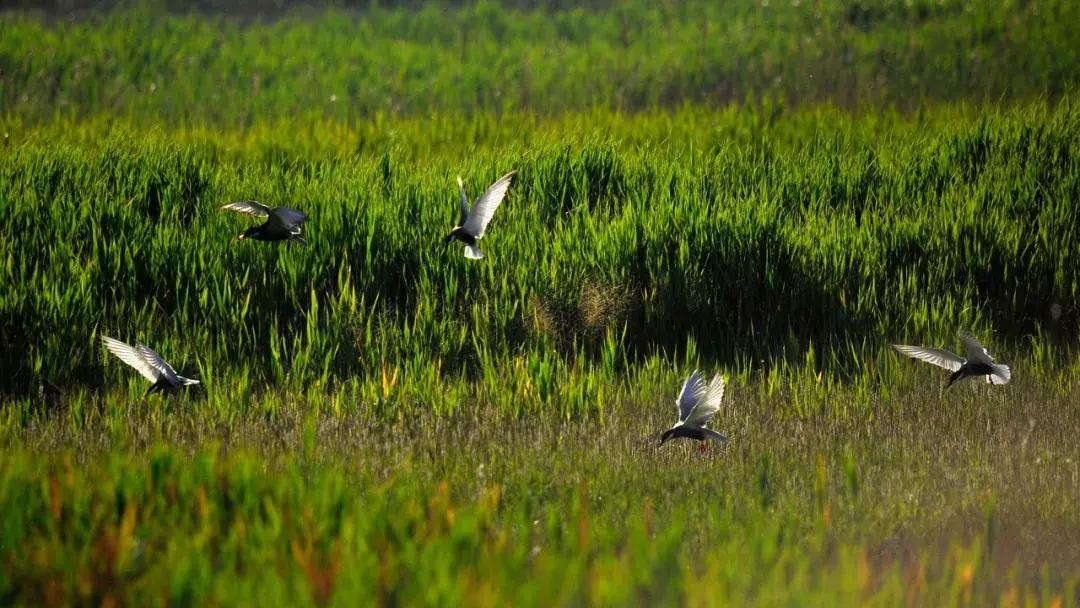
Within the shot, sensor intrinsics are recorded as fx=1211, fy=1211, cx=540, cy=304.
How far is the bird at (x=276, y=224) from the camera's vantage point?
4977mm

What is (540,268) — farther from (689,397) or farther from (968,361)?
(968,361)

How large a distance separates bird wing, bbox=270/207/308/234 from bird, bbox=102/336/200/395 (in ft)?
2.93

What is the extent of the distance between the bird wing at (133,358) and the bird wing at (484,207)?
4.34 feet

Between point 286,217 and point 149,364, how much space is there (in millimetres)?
956

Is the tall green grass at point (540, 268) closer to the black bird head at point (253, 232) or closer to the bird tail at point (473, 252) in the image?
the black bird head at point (253, 232)

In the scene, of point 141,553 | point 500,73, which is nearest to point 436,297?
point 141,553

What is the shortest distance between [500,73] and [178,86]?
296cm

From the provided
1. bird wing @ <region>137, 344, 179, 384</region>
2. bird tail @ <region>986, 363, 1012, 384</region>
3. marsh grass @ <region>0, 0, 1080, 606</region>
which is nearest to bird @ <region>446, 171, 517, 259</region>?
marsh grass @ <region>0, 0, 1080, 606</region>

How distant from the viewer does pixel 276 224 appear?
203 inches

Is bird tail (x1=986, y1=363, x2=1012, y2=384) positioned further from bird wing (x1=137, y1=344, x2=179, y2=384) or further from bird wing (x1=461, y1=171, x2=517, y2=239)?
bird wing (x1=137, y1=344, x2=179, y2=384)

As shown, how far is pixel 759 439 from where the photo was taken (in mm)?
4262

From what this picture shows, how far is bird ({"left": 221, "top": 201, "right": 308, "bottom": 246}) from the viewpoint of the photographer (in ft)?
16.3

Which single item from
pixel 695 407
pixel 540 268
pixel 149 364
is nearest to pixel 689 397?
pixel 695 407

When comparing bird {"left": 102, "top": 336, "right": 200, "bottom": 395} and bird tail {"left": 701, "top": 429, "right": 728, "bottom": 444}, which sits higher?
bird tail {"left": 701, "top": 429, "right": 728, "bottom": 444}
